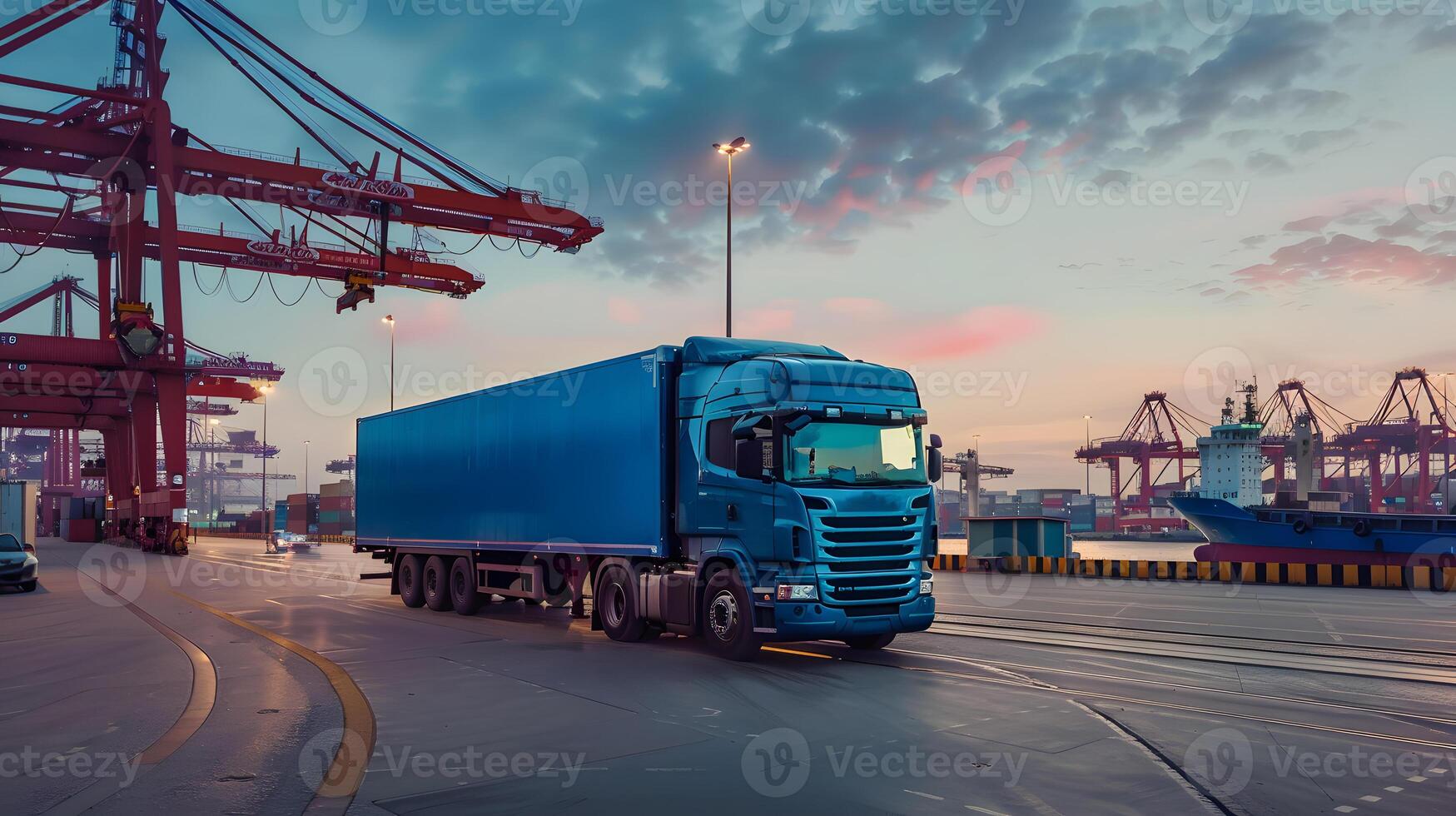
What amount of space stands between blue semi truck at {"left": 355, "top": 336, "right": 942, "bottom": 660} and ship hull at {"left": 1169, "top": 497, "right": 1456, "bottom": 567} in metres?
32.8

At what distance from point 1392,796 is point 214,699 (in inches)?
384

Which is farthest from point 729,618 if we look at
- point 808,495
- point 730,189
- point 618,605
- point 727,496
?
point 730,189

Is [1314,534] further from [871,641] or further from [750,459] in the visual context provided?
[750,459]

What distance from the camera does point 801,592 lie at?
11336mm

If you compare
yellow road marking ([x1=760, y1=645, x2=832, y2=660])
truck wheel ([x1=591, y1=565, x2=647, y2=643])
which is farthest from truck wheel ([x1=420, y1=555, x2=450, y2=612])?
yellow road marking ([x1=760, y1=645, x2=832, y2=660])

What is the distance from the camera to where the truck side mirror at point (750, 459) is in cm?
1155

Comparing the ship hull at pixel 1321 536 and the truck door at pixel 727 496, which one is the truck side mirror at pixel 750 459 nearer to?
the truck door at pixel 727 496

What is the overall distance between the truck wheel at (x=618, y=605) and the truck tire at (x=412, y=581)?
7051mm

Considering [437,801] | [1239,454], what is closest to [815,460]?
[437,801]

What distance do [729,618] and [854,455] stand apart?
249 centimetres

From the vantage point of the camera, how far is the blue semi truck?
37.9 feet

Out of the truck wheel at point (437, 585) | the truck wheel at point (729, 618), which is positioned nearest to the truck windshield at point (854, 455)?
the truck wheel at point (729, 618)

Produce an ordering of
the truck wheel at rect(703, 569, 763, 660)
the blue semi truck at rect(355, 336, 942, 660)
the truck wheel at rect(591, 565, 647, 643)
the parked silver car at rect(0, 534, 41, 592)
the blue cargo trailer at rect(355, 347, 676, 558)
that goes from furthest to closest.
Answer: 1. the parked silver car at rect(0, 534, 41, 592)
2. the truck wheel at rect(591, 565, 647, 643)
3. the blue cargo trailer at rect(355, 347, 676, 558)
4. the truck wheel at rect(703, 569, 763, 660)
5. the blue semi truck at rect(355, 336, 942, 660)

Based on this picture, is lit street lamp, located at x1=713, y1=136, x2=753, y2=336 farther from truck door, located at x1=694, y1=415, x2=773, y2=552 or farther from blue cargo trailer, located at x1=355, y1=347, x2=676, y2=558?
truck door, located at x1=694, y1=415, x2=773, y2=552
